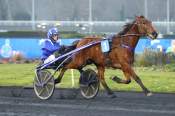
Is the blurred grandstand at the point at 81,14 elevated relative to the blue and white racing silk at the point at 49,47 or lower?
elevated

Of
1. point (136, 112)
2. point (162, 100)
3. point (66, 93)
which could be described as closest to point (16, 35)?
point (66, 93)

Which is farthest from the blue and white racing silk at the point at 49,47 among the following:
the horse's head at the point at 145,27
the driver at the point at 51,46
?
the horse's head at the point at 145,27

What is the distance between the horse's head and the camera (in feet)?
43.3

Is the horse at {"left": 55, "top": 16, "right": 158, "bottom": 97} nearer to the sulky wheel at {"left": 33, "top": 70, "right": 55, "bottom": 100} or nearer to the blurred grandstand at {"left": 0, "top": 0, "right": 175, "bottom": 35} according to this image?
the sulky wheel at {"left": 33, "top": 70, "right": 55, "bottom": 100}

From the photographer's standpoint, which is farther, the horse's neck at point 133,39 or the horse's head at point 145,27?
the horse's neck at point 133,39

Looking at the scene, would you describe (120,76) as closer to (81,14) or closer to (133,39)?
(133,39)

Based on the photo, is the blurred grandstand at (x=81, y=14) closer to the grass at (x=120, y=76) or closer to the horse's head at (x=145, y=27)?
the grass at (x=120, y=76)

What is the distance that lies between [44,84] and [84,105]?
68.1 inches

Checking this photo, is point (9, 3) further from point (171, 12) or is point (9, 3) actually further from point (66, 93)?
point (66, 93)

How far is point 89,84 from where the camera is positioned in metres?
13.6

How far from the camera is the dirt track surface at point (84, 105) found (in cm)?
1090

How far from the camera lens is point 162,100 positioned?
1319cm

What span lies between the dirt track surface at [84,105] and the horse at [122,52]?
0.60m

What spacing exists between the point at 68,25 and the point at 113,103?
25.2 meters
